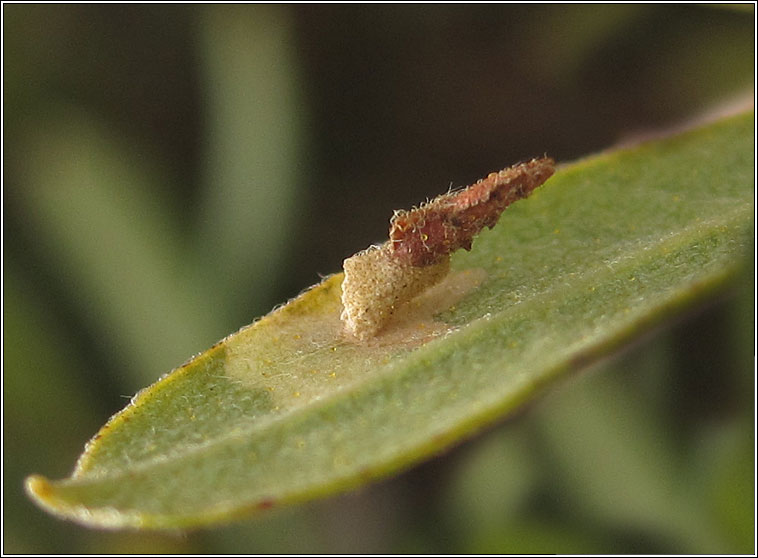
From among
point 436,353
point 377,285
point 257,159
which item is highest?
point 257,159

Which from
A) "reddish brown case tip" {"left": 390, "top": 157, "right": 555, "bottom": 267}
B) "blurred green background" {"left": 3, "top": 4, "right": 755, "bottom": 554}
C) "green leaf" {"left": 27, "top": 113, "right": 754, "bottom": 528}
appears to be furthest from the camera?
"blurred green background" {"left": 3, "top": 4, "right": 755, "bottom": 554}

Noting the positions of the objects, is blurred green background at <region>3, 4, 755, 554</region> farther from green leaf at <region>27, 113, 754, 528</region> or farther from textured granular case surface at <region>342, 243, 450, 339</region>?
textured granular case surface at <region>342, 243, 450, 339</region>

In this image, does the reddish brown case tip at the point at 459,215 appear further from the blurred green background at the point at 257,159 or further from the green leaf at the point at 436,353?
the blurred green background at the point at 257,159

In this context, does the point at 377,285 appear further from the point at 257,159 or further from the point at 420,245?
the point at 257,159

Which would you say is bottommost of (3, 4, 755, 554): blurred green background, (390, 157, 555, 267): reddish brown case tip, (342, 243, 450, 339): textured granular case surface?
(342, 243, 450, 339): textured granular case surface

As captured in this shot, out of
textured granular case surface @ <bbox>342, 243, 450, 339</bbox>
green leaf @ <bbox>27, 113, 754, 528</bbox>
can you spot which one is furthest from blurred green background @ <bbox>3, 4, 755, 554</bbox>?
textured granular case surface @ <bbox>342, 243, 450, 339</bbox>

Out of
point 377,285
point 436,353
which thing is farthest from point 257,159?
point 436,353

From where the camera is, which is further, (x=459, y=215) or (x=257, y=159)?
(x=257, y=159)
